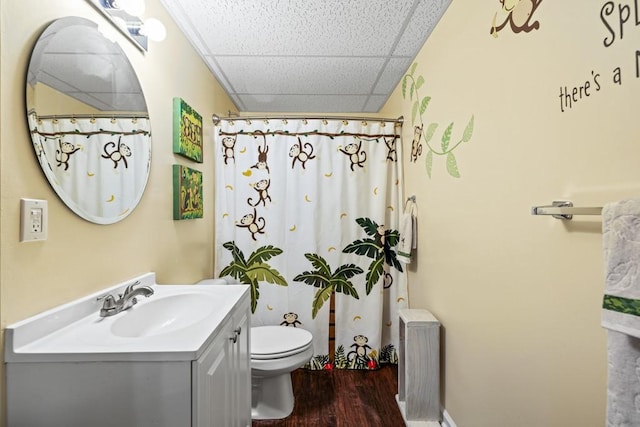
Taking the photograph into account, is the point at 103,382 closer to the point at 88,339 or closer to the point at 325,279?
the point at 88,339

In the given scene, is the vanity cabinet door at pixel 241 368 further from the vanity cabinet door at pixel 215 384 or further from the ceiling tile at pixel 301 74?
the ceiling tile at pixel 301 74

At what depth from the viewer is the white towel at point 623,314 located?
Result: 1.95 feet

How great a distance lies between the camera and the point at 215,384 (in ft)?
3.26

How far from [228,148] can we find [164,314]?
4.68ft

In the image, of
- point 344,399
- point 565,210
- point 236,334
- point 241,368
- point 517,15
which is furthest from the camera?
point 344,399

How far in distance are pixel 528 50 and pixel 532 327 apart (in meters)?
0.91

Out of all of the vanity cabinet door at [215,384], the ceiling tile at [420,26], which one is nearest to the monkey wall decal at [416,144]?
the ceiling tile at [420,26]

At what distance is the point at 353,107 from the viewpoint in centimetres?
324

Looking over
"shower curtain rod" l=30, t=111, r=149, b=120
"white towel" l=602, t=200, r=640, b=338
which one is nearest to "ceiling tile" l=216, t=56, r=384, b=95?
"shower curtain rod" l=30, t=111, r=149, b=120

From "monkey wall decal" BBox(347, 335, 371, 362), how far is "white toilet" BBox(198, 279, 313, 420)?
1.85 feet

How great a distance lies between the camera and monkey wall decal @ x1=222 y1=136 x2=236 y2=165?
2424 mm

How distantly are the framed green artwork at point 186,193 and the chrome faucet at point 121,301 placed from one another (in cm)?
63

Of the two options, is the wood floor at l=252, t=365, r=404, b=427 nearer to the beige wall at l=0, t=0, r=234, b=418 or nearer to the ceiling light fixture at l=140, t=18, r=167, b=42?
the beige wall at l=0, t=0, r=234, b=418

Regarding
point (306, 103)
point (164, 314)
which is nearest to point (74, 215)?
point (164, 314)
